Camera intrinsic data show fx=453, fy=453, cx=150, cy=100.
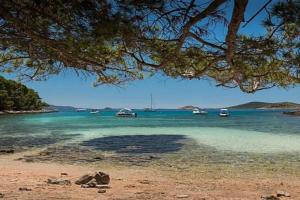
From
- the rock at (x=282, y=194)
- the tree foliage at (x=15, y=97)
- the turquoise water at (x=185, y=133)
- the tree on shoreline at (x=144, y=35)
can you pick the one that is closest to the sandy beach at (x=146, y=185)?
the rock at (x=282, y=194)

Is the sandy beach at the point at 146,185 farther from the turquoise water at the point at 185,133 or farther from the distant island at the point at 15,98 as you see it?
the distant island at the point at 15,98

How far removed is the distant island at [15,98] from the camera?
86.0 m

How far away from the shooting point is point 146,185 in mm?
9961

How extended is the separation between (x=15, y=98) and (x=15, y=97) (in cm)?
39

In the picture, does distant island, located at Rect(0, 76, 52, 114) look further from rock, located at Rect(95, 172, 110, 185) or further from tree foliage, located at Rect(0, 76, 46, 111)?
rock, located at Rect(95, 172, 110, 185)

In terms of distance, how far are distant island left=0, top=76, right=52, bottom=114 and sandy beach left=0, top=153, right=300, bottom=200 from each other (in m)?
69.2

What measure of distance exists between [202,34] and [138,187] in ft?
16.4

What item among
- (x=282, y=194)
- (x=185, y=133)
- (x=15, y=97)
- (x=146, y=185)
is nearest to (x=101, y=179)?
(x=146, y=185)

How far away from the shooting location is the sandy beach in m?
8.28

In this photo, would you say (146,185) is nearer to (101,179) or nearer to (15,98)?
(101,179)

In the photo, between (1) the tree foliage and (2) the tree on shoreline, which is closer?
(2) the tree on shoreline

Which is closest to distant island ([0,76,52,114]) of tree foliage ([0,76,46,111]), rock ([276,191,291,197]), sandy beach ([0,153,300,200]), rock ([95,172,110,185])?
tree foliage ([0,76,46,111])

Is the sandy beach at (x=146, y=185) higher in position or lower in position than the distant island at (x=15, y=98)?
lower

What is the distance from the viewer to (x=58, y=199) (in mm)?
7500
